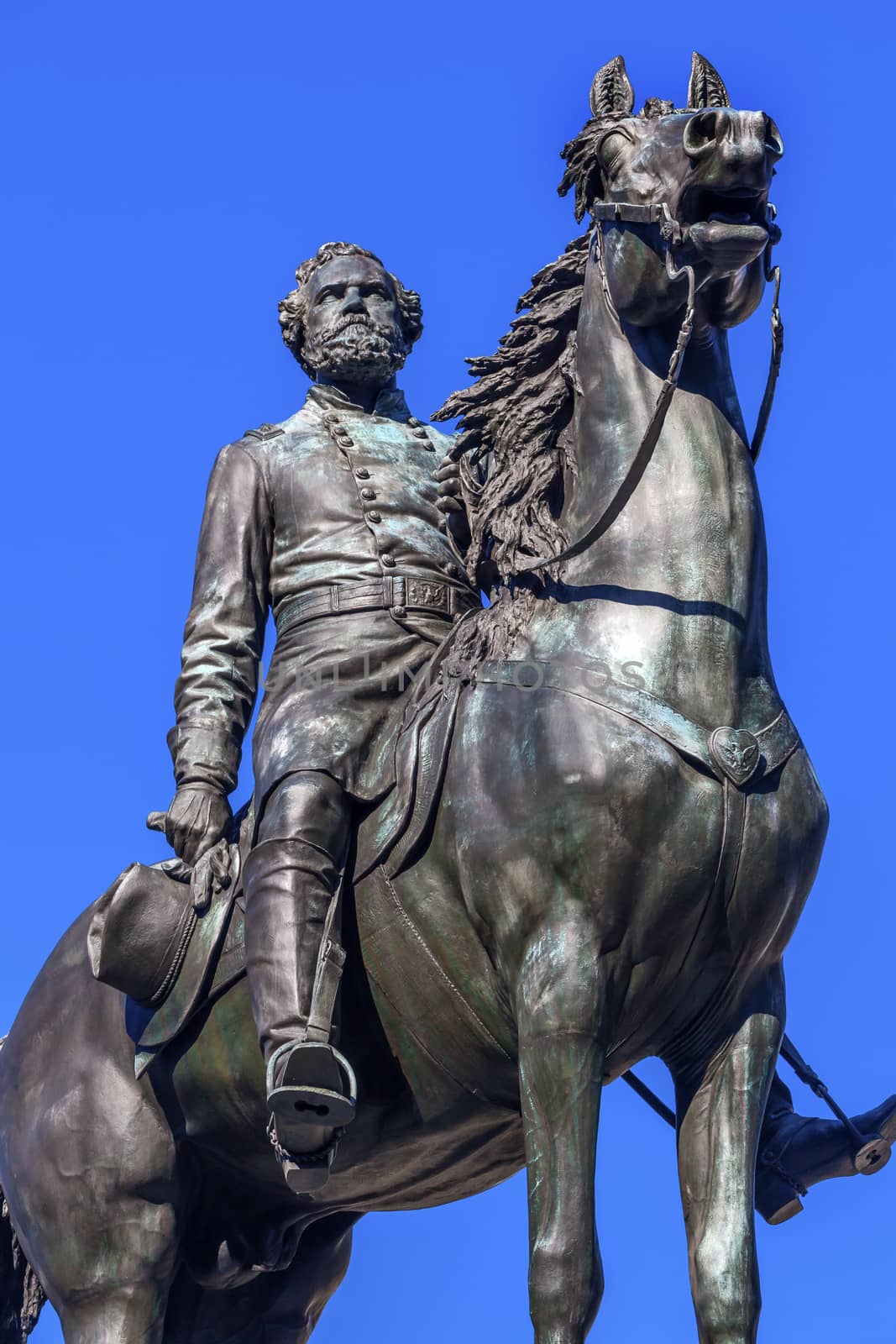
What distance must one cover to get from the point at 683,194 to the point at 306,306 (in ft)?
9.43

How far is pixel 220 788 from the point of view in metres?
12.9

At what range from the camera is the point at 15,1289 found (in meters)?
13.9

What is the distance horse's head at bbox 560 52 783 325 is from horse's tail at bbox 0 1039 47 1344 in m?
4.95

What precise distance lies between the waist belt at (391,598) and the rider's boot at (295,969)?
1359mm

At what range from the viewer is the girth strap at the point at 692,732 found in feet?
36.3

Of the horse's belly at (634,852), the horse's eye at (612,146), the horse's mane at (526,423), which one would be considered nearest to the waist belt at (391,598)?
the horse's mane at (526,423)

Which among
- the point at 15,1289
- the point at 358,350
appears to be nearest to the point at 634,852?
the point at 358,350

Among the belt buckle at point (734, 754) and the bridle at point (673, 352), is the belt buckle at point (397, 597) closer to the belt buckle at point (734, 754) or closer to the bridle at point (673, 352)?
the bridle at point (673, 352)

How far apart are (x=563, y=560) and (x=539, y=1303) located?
2917 millimetres

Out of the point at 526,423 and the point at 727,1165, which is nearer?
the point at 727,1165

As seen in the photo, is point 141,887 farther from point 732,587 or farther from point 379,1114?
point 732,587

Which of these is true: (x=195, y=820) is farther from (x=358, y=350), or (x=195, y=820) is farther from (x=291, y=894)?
(x=358, y=350)

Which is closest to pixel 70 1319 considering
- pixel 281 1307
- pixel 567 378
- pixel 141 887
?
pixel 281 1307

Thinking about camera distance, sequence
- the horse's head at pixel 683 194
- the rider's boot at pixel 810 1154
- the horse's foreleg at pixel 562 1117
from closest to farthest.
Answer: the horse's foreleg at pixel 562 1117 < the horse's head at pixel 683 194 < the rider's boot at pixel 810 1154
